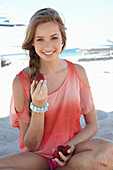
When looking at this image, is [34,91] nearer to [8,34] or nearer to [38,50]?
[38,50]

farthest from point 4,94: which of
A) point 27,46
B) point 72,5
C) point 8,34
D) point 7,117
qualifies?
point 72,5

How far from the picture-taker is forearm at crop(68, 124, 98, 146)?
193cm

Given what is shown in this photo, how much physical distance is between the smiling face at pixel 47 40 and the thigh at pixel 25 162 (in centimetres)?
84

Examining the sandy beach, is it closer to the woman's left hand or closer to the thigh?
the thigh

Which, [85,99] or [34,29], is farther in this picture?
[85,99]

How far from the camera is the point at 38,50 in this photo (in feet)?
6.44

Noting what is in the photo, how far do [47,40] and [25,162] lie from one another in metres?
1.04

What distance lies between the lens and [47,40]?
1.97 meters

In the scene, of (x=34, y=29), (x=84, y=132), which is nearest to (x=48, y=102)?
(x=84, y=132)

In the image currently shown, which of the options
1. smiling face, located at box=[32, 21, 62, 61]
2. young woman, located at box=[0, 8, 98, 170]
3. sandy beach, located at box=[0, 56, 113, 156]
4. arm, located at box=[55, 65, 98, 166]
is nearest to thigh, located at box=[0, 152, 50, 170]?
young woman, located at box=[0, 8, 98, 170]

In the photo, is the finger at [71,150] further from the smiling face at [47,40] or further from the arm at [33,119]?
the smiling face at [47,40]

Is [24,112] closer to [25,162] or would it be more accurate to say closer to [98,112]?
[25,162]

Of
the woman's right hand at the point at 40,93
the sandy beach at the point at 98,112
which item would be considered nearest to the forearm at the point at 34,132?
the woman's right hand at the point at 40,93

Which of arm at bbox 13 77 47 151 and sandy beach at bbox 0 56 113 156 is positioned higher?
arm at bbox 13 77 47 151
